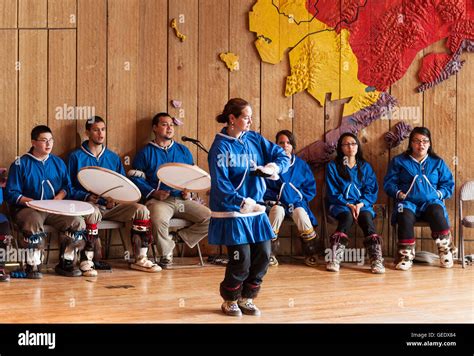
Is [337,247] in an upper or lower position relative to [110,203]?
lower

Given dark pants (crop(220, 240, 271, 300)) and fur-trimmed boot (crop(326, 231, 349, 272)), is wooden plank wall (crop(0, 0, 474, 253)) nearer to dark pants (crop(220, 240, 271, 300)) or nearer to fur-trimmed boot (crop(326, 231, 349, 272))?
fur-trimmed boot (crop(326, 231, 349, 272))

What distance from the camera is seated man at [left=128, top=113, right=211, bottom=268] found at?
20.8 ft

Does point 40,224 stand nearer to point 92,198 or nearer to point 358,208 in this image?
point 92,198

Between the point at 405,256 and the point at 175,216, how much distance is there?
1.90 m

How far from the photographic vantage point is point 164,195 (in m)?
6.43

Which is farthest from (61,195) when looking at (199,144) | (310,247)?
(310,247)

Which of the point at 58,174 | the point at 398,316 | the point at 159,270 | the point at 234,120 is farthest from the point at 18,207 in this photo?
the point at 398,316

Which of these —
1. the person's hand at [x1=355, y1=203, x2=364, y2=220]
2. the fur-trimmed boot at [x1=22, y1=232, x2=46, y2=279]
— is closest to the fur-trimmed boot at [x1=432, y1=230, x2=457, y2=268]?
the person's hand at [x1=355, y1=203, x2=364, y2=220]

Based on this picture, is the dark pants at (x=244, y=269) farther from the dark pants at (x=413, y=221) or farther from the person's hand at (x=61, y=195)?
the dark pants at (x=413, y=221)

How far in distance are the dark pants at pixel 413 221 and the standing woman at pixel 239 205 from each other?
2.21 metres

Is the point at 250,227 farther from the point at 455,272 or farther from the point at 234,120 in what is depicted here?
the point at 455,272

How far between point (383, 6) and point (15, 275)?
3.90 meters

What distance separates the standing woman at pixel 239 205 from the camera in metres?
4.48

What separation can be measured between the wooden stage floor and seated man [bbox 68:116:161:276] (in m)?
0.17
